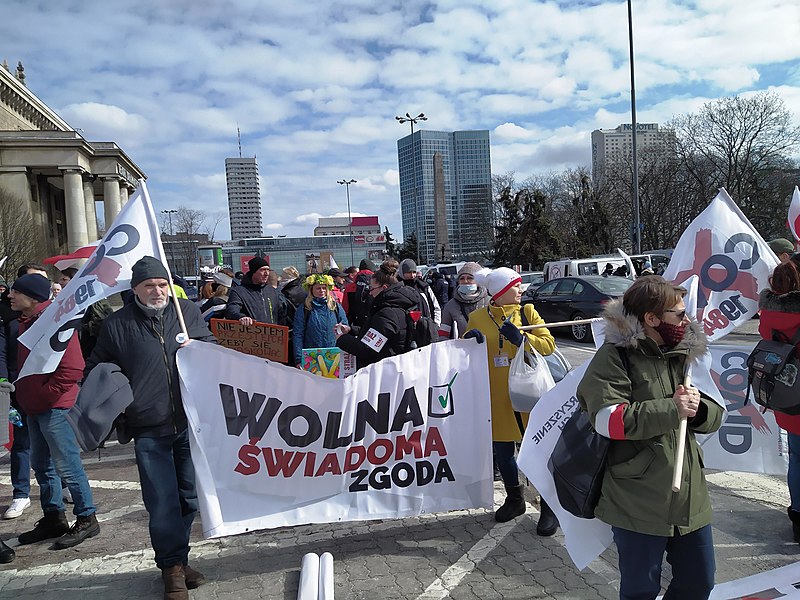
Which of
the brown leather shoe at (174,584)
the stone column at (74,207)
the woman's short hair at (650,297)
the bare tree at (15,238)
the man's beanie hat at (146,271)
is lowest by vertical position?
the brown leather shoe at (174,584)

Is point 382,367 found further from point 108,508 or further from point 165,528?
point 108,508

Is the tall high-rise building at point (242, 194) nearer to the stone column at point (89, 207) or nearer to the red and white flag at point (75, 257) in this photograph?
the stone column at point (89, 207)

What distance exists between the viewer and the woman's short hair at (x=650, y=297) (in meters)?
2.33

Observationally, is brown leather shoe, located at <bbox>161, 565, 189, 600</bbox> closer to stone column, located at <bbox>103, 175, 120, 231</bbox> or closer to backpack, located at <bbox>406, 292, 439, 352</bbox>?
backpack, located at <bbox>406, 292, 439, 352</bbox>

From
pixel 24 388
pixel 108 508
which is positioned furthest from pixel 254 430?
pixel 108 508

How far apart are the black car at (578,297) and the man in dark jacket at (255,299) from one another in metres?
8.60

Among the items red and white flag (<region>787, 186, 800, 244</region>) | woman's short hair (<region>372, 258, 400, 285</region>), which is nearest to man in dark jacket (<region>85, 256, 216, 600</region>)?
woman's short hair (<region>372, 258, 400, 285</region>)

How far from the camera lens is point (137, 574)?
3.69 metres

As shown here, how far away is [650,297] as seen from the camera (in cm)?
234

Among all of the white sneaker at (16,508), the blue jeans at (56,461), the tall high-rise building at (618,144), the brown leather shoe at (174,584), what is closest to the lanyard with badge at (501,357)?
the brown leather shoe at (174,584)

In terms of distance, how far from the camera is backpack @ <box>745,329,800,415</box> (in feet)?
11.3

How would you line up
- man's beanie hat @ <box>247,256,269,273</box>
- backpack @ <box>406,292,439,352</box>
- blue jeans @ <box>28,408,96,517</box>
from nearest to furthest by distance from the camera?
1. blue jeans @ <box>28,408,96,517</box>
2. backpack @ <box>406,292,439,352</box>
3. man's beanie hat @ <box>247,256,269,273</box>

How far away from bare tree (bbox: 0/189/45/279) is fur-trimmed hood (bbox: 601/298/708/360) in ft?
98.4

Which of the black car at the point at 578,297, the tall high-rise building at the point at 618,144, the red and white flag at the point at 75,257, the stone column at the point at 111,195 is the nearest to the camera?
the red and white flag at the point at 75,257
